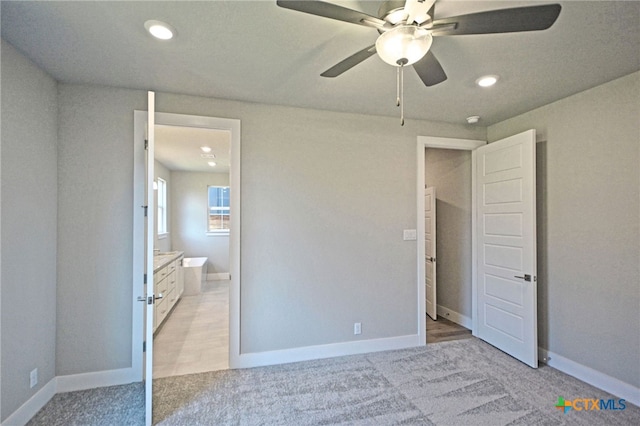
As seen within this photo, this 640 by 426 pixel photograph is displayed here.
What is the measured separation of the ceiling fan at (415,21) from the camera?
1270 mm

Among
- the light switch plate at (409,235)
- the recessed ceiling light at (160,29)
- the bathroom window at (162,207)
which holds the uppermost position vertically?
the recessed ceiling light at (160,29)

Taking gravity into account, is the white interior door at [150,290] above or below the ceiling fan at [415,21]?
below

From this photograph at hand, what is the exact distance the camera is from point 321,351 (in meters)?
3.19

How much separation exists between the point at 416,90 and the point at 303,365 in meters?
2.86

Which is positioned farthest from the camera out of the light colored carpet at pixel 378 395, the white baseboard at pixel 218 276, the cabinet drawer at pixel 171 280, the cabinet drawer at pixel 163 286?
the white baseboard at pixel 218 276

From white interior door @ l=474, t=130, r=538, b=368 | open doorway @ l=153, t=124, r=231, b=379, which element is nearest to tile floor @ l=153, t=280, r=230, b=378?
open doorway @ l=153, t=124, r=231, b=379

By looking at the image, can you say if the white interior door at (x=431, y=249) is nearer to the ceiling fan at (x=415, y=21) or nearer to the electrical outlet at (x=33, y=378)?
the ceiling fan at (x=415, y=21)

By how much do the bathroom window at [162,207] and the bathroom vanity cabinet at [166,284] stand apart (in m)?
1.42

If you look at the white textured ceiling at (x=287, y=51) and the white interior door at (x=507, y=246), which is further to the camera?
the white interior door at (x=507, y=246)

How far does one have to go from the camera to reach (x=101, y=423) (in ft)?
7.06

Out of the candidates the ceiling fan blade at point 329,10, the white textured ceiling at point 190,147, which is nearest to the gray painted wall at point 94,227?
the white textured ceiling at point 190,147

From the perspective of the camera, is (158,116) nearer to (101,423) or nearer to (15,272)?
(15,272)

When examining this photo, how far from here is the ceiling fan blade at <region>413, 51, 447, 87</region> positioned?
1.67m

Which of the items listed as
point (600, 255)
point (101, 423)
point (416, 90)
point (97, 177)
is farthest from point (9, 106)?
point (600, 255)
